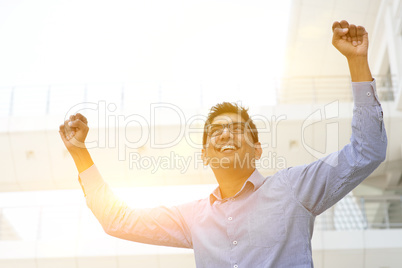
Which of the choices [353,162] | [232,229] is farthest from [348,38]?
[232,229]

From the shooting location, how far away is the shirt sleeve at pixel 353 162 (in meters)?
1.10

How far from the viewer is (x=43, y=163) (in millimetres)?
6086

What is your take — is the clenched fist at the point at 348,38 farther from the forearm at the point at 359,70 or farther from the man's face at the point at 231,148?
the man's face at the point at 231,148

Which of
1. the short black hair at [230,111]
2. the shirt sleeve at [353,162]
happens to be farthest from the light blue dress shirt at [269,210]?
the short black hair at [230,111]

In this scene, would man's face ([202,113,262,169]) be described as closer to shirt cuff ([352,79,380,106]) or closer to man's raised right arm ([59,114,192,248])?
man's raised right arm ([59,114,192,248])

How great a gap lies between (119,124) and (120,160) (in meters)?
0.48

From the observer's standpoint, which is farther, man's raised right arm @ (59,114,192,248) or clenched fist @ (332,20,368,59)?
man's raised right arm @ (59,114,192,248)

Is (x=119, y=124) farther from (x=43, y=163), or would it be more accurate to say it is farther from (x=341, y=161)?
(x=341, y=161)

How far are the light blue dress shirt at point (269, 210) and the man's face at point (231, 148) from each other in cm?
7

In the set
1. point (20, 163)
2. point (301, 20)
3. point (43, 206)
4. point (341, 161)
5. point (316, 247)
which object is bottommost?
point (316, 247)

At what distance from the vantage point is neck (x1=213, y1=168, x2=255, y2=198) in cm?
136

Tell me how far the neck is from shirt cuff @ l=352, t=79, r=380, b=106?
0.41m

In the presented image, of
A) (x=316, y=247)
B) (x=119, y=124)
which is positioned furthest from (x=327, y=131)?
(x=119, y=124)

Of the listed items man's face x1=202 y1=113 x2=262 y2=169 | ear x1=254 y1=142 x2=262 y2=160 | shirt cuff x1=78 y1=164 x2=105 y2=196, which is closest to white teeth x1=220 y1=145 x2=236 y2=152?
man's face x1=202 y1=113 x2=262 y2=169
